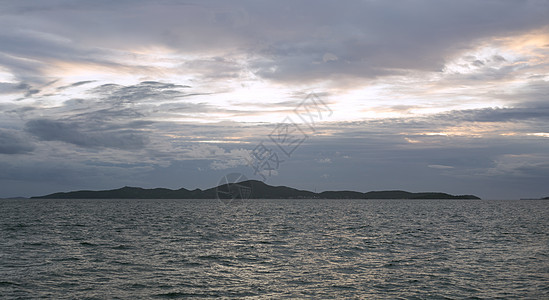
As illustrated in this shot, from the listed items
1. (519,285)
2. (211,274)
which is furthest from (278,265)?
(519,285)

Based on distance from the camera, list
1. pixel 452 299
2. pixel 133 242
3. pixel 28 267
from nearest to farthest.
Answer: pixel 452 299 < pixel 28 267 < pixel 133 242

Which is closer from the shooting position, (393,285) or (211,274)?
(393,285)

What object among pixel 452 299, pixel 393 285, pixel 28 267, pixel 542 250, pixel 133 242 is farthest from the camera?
pixel 133 242

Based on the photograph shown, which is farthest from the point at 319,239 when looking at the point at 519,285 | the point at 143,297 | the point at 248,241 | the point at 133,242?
the point at 143,297

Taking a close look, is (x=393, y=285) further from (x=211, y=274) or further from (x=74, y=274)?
(x=74, y=274)

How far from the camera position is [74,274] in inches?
1260

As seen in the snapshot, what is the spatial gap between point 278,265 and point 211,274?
6.42m

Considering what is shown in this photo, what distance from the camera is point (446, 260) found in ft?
126

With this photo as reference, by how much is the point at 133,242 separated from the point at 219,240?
1093 cm

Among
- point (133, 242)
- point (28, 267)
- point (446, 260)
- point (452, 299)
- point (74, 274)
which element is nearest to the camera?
point (452, 299)

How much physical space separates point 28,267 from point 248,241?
85.8ft

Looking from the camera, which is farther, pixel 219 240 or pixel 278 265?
pixel 219 240

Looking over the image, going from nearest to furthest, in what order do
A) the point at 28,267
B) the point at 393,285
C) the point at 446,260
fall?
1. the point at 393,285
2. the point at 28,267
3. the point at 446,260

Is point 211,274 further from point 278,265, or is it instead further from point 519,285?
point 519,285
